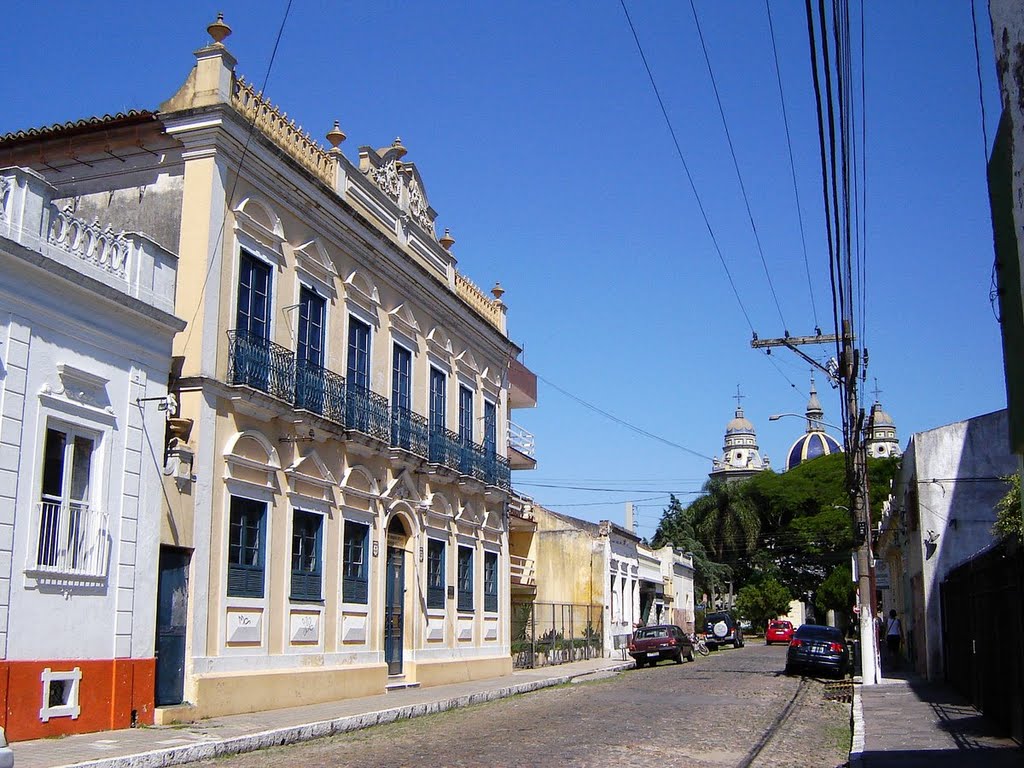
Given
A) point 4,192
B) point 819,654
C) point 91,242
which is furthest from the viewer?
point 819,654

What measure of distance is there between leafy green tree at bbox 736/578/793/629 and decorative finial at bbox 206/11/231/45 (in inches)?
2321

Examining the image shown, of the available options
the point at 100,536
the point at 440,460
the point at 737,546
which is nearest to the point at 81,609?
the point at 100,536

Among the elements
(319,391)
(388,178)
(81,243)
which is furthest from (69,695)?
(388,178)

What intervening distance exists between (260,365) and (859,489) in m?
15.1

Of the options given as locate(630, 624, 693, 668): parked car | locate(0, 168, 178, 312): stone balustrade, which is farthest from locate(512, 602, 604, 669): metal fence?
locate(0, 168, 178, 312): stone balustrade

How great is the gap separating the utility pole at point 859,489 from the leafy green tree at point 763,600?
43.9 m

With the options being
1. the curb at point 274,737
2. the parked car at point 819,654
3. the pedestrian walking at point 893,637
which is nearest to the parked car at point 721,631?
the pedestrian walking at point 893,637

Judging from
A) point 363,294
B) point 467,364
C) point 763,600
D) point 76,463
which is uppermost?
point 363,294

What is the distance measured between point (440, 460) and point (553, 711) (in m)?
7.43

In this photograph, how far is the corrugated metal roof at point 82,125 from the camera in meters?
16.6

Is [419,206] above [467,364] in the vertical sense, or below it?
above

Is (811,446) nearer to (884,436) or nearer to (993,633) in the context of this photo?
(884,436)

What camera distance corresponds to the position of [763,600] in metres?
69.3

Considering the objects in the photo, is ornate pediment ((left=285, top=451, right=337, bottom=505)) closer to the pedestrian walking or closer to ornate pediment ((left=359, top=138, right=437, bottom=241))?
ornate pediment ((left=359, top=138, right=437, bottom=241))
